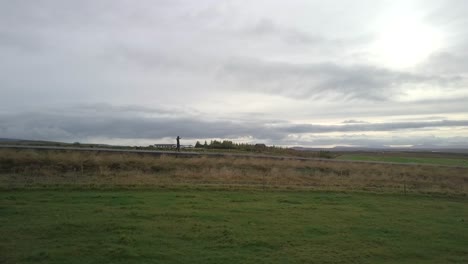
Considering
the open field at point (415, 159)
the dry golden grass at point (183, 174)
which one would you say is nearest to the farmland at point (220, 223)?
the dry golden grass at point (183, 174)

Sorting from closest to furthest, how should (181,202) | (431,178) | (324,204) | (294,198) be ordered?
1. (181,202)
2. (324,204)
3. (294,198)
4. (431,178)

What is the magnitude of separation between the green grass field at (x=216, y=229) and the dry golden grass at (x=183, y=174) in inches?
170

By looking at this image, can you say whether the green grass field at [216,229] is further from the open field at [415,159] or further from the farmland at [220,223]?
the open field at [415,159]

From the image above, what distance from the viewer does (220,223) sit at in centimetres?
1191

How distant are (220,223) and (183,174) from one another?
49.3ft

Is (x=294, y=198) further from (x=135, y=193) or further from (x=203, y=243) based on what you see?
(x=203, y=243)

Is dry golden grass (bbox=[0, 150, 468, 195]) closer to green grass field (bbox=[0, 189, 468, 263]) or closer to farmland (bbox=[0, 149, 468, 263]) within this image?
farmland (bbox=[0, 149, 468, 263])

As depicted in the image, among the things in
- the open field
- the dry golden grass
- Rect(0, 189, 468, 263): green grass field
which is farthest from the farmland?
the open field

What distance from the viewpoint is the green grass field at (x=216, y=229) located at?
8.72m

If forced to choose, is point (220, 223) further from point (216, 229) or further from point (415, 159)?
point (415, 159)

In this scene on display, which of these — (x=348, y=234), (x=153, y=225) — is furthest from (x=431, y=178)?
(x=153, y=225)

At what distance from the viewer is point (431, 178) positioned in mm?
34250

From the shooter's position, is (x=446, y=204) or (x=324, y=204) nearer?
(x=324, y=204)

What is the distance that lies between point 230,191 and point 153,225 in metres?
8.58
